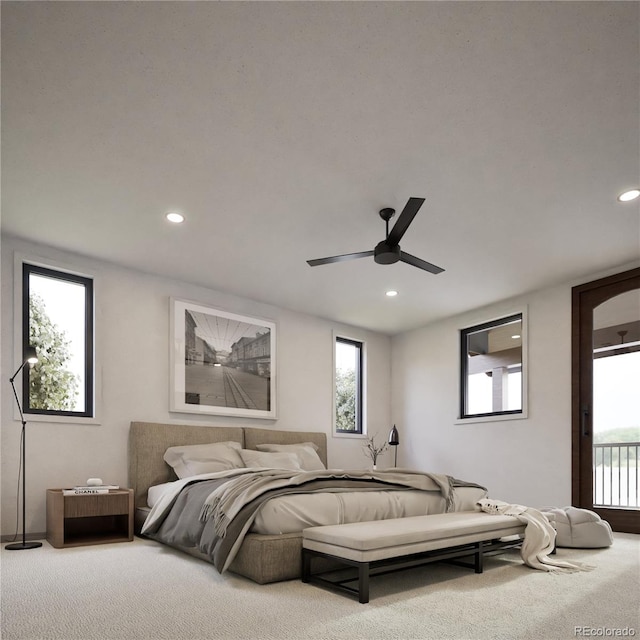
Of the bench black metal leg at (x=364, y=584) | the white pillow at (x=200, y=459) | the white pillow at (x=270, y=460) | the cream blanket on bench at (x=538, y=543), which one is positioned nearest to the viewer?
the bench black metal leg at (x=364, y=584)

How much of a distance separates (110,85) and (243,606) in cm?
259

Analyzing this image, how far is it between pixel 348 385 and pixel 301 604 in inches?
208

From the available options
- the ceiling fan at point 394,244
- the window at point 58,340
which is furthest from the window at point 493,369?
the window at point 58,340

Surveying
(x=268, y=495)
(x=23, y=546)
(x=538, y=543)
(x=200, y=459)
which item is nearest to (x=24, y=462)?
(x=23, y=546)

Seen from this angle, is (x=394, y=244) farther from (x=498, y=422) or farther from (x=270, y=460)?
(x=498, y=422)

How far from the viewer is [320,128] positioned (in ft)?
11.1

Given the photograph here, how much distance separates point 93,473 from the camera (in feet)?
17.4

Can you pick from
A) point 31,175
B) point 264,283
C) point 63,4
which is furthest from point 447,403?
point 63,4

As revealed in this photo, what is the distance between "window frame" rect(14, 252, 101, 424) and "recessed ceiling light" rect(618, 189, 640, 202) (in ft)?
14.6

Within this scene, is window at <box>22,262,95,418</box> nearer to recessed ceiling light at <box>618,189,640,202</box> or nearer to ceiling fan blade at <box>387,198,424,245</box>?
ceiling fan blade at <box>387,198,424,245</box>

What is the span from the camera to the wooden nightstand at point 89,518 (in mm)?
4590

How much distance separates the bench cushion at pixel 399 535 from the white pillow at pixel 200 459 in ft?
7.36

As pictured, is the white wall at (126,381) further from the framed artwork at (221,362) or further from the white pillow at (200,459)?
the white pillow at (200,459)

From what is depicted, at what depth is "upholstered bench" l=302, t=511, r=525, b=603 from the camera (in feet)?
9.65
